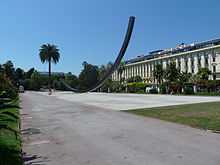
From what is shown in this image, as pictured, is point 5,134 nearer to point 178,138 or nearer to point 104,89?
point 178,138

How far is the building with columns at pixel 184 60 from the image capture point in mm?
104875

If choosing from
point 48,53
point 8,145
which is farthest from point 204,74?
point 8,145

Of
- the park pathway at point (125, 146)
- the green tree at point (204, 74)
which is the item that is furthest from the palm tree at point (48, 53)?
the park pathway at point (125, 146)

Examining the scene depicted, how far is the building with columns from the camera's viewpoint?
105 metres

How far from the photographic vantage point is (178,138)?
9969 mm

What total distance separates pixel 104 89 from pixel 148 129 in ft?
353

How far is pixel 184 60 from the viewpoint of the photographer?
122 metres

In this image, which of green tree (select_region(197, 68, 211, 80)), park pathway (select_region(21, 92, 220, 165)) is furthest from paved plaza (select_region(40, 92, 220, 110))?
green tree (select_region(197, 68, 211, 80))

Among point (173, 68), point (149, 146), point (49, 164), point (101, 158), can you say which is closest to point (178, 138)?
point (149, 146)

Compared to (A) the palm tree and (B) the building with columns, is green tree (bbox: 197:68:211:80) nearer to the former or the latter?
(B) the building with columns

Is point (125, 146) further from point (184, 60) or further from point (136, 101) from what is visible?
point (184, 60)

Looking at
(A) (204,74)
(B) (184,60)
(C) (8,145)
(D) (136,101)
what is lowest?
(C) (8,145)

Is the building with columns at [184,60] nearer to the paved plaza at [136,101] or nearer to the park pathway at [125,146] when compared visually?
the paved plaza at [136,101]

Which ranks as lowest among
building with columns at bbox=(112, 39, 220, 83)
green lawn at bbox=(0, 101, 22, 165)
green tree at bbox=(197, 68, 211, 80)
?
green lawn at bbox=(0, 101, 22, 165)
